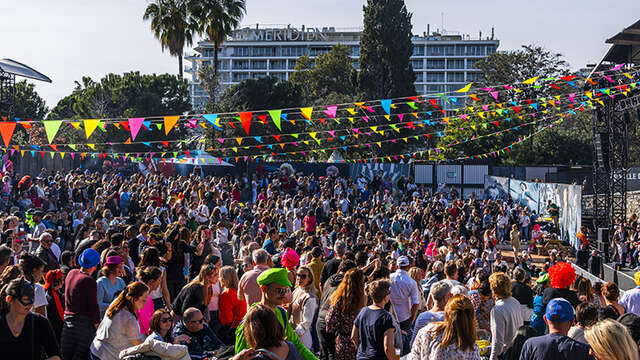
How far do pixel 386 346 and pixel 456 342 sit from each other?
78 cm

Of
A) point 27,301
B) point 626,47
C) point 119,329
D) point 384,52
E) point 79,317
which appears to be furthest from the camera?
point 384,52

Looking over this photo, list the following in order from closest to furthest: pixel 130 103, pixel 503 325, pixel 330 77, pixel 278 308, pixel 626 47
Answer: pixel 278 308
pixel 503 325
pixel 626 47
pixel 130 103
pixel 330 77

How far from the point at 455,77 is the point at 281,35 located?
113ft

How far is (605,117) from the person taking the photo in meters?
22.3

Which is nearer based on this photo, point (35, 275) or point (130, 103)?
point (35, 275)

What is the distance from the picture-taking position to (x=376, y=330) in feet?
16.2

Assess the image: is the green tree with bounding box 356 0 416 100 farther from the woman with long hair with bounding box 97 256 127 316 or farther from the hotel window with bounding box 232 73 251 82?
the hotel window with bounding box 232 73 251 82

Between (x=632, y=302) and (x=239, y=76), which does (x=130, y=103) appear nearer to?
(x=632, y=302)

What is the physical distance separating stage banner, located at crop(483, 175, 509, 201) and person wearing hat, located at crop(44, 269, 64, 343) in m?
27.0

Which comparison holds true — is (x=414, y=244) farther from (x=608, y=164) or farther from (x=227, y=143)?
(x=227, y=143)

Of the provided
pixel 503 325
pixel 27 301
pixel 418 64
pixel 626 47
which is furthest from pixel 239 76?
pixel 27 301

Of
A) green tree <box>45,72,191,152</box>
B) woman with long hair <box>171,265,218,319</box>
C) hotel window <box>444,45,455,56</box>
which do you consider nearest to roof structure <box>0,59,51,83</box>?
green tree <box>45,72,191,152</box>

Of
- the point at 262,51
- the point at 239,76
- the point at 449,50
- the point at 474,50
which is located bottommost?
the point at 239,76

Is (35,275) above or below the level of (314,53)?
below
